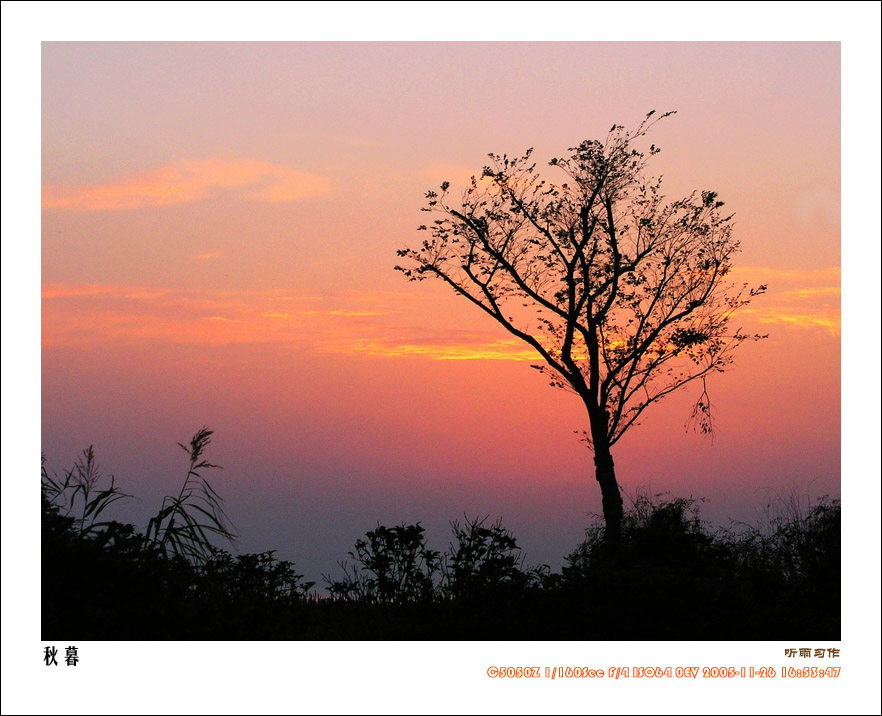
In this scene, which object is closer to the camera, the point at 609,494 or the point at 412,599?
the point at 412,599

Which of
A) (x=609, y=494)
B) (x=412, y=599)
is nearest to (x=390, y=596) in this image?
(x=412, y=599)

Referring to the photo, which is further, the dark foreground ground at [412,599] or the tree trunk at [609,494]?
the tree trunk at [609,494]

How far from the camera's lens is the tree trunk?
15320 millimetres

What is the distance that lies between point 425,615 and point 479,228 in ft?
26.3

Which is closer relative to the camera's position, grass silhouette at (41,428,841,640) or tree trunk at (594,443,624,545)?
grass silhouette at (41,428,841,640)

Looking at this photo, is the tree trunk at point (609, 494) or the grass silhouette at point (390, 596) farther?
the tree trunk at point (609, 494)

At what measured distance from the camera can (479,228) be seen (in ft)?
53.9

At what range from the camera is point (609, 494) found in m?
15.8

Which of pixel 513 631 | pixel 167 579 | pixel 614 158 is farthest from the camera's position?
pixel 614 158

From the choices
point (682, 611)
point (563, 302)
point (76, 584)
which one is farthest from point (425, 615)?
point (563, 302)

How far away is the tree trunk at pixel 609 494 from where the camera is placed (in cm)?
1532

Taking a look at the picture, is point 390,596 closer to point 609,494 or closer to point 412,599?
point 412,599

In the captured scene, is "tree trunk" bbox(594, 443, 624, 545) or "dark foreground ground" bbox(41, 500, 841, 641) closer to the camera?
"dark foreground ground" bbox(41, 500, 841, 641)
